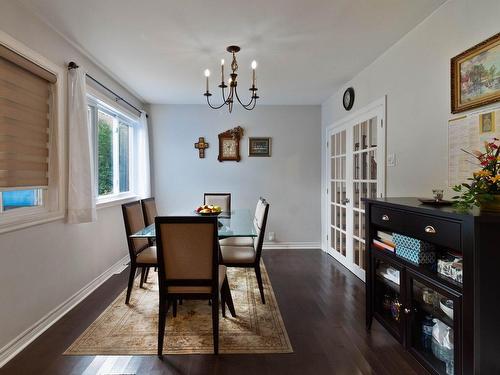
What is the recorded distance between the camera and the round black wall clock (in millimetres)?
3773

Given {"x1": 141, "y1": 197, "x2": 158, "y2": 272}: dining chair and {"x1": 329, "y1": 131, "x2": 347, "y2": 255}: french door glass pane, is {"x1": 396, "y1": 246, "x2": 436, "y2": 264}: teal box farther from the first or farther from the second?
{"x1": 141, "y1": 197, "x2": 158, "y2": 272}: dining chair

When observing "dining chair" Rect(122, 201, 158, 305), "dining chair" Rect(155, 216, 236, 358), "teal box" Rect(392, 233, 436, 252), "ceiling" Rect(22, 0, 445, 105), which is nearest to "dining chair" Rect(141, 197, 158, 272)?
"dining chair" Rect(122, 201, 158, 305)

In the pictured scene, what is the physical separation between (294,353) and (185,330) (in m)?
0.86

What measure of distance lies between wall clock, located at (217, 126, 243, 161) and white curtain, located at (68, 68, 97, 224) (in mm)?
2440

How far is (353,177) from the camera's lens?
3.78 metres

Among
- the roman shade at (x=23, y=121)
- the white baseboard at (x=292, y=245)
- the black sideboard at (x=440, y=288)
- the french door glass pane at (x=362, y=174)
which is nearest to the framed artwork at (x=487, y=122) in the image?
the black sideboard at (x=440, y=288)

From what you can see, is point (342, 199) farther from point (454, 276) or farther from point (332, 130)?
point (454, 276)

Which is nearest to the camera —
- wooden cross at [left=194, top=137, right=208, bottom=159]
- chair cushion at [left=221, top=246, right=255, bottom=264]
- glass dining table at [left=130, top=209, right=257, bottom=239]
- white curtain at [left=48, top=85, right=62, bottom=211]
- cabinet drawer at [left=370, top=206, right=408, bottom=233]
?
cabinet drawer at [left=370, top=206, right=408, bottom=233]

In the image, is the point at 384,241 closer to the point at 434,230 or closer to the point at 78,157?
the point at 434,230

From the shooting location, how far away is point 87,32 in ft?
8.43

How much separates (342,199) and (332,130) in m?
1.11

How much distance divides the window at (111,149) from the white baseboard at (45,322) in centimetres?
95

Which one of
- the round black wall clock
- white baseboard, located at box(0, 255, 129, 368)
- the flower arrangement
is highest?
the round black wall clock

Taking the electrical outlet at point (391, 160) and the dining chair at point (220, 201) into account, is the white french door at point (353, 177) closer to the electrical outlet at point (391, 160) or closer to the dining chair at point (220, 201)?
the electrical outlet at point (391, 160)
